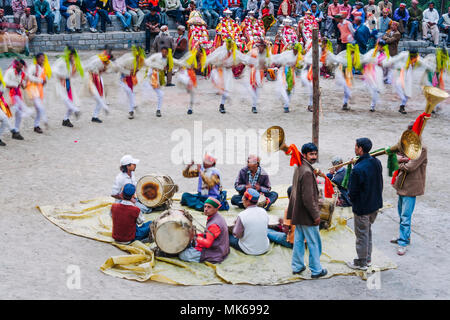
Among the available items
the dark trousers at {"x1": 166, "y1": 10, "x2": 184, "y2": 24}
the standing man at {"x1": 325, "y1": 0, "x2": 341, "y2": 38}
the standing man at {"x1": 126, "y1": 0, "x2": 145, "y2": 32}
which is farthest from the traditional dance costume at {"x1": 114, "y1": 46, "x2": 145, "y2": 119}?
the standing man at {"x1": 325, "y1": 0, "x2": 341, "y2": 38}

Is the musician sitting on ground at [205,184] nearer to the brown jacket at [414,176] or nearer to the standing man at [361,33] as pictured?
the brown jacket at [414,176]

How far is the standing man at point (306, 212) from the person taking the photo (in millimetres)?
6266

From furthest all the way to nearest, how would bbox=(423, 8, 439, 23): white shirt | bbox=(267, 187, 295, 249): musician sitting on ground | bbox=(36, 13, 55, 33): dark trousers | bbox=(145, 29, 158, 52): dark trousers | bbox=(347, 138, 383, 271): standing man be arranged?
bbox=(423, 8, 439, 23): white shirt → bbox=(145, 29, 158, 52): dark trousers → bbox=(36, 13, 55, 33): dark trousers → bbox=(267, 187, 295, 249): musician sitting on ground → bbox=(347, 138, 383, 271): standing man

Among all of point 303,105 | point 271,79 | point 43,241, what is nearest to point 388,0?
point 271,79

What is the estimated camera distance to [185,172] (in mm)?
8031

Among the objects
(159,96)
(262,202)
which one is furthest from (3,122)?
(262,202)

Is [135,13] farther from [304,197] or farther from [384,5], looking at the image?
[304,197]

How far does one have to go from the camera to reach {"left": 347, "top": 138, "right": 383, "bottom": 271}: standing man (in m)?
6.39

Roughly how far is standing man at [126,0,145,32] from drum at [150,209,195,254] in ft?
45.1

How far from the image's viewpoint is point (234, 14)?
65.3ft

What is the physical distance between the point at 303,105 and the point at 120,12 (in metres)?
7.70

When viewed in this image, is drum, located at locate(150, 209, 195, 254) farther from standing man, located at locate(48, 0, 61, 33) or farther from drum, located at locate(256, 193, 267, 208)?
standing man, located at locate(48, 0, 61, 33)

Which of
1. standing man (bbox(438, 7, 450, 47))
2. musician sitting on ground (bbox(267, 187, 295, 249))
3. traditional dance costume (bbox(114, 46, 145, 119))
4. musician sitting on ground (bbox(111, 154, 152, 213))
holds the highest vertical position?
standing man (bbox(438, 7, 450, 47))

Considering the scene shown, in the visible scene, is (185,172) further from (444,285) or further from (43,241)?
(444,285)
